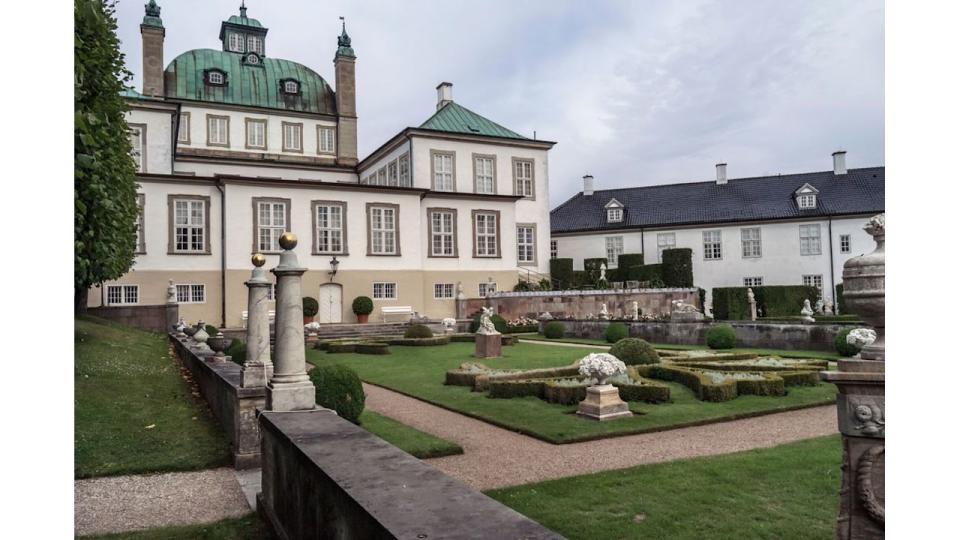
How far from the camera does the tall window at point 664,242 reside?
41.2m

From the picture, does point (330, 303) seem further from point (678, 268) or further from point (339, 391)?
point (339, 391)

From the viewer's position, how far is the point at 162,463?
24.0ft

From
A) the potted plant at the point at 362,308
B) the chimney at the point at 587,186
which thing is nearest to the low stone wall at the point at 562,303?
the potted plant at the point at 362,308

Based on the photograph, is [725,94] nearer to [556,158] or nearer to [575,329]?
[575,329]

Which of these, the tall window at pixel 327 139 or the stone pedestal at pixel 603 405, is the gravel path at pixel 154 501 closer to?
the stone pedestal at pixel 603 405

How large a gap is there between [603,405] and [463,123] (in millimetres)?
30484

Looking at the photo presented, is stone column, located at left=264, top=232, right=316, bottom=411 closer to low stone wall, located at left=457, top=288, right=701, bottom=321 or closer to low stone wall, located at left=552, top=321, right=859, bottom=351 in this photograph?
low stone wall, located at left=552, top=321, right=859, bottom=351

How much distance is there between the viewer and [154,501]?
6168mm

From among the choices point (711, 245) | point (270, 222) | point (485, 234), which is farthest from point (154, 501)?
point (711, 245)

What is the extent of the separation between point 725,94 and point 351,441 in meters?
3.75

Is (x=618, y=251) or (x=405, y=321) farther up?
(x=618, y=251)

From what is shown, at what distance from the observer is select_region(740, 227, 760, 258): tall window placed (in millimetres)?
39781

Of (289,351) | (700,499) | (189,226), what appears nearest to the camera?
(700,499)
